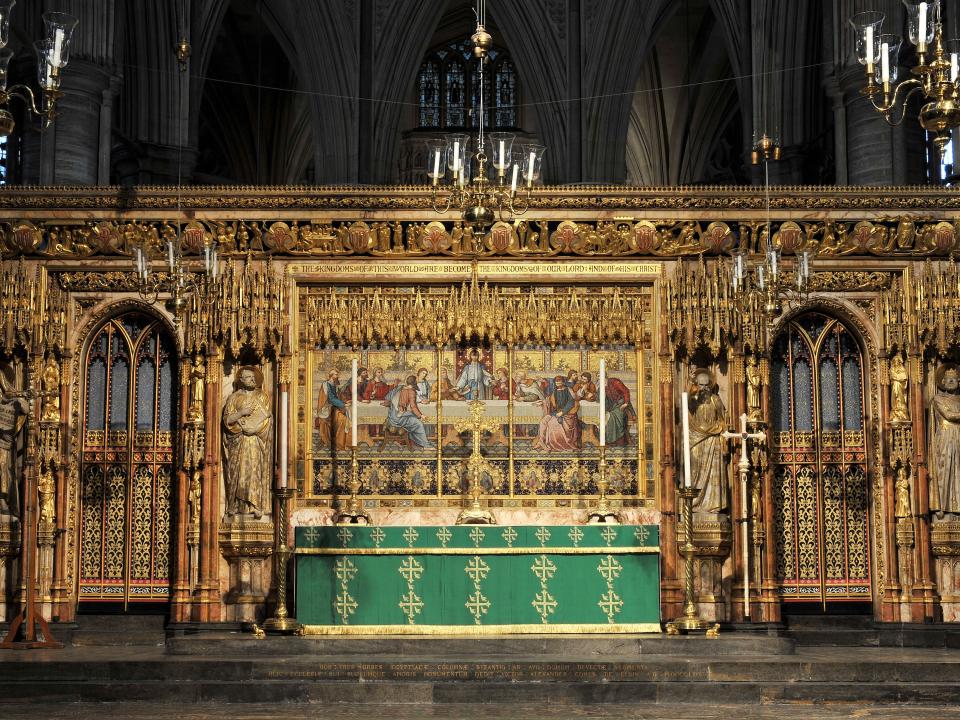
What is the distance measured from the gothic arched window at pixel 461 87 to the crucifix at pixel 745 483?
61.7 ft

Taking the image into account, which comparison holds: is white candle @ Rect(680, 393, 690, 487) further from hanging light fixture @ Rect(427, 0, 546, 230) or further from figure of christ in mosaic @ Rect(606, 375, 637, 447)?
hanging light fixture @ Rect(427, 0, 546, 230)

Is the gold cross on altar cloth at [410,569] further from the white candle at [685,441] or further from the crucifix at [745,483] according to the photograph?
the crucifix at [745,483]

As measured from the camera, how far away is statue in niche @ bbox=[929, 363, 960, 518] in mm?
13188

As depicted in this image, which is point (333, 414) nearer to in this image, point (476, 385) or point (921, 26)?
point (476, 385)

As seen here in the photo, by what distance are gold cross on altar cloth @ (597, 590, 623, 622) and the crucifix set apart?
4.02 feet

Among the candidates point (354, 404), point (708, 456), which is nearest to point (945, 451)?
point (708, 456)

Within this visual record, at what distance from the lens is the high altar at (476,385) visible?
521 inches

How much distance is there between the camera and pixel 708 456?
43.4ft

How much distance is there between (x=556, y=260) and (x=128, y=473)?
15.2 ft

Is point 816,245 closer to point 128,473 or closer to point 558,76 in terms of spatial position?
point 128,473

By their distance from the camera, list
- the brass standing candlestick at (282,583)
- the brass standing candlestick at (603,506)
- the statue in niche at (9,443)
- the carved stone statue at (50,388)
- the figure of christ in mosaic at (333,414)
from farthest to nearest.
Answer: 1. the figure of christ in mosaic at (333,414)
2. the carved stone statue at (50,388)
3. the statue in niche at (9,443)
4. the brass standing candlestick at (603,506)
5. the brass standing candlestick at (282,583)

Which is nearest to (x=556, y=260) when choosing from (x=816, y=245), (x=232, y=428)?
(x=816, y=245)

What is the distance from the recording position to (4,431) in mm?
13195

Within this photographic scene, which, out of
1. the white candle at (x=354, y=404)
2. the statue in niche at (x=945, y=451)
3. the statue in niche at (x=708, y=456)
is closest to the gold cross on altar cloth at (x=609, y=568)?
the statue in niche at (x=708, y=456)
